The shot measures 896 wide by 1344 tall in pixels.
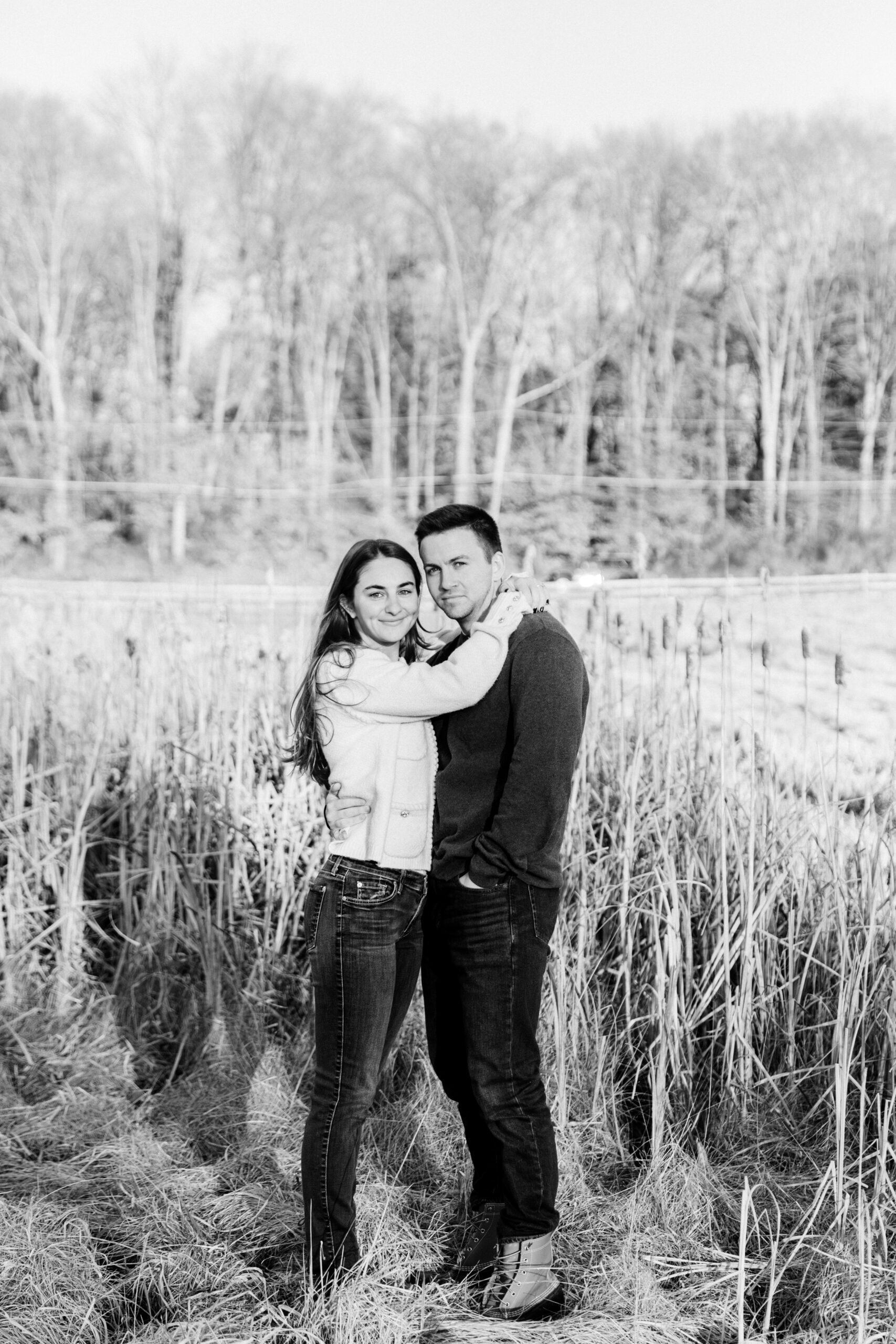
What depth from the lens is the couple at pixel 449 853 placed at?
2.03 metres

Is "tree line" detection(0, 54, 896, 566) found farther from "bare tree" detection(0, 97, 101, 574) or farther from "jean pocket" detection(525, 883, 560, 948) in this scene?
"jean pocket" detection(525, 883, 560, 948)

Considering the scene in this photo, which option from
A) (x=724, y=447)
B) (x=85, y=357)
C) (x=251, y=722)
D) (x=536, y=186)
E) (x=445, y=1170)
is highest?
(x=536, y=186)

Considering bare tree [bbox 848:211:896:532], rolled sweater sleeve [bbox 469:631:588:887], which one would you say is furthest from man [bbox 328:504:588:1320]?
bare tree [bbox 848:211:896:532]

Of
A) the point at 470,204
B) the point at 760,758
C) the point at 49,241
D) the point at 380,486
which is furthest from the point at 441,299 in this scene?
the point at 760,758

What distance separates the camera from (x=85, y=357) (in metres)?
22.2

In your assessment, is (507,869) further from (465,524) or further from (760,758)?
(760,758)

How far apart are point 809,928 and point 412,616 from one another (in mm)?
1511

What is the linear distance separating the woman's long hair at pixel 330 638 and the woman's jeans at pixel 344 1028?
0.24 m

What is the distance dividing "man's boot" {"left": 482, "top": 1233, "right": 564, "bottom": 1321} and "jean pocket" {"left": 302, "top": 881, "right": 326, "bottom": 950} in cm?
68

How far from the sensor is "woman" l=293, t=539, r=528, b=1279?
2023 millimetres

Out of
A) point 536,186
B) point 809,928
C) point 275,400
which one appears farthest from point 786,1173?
point 275,400

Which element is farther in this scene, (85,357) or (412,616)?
(85,357)

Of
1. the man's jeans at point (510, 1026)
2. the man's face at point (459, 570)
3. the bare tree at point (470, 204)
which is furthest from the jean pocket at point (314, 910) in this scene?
the bare tree at point (470, 204)

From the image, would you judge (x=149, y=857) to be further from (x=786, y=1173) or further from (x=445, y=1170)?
(x=786, y=1173)
